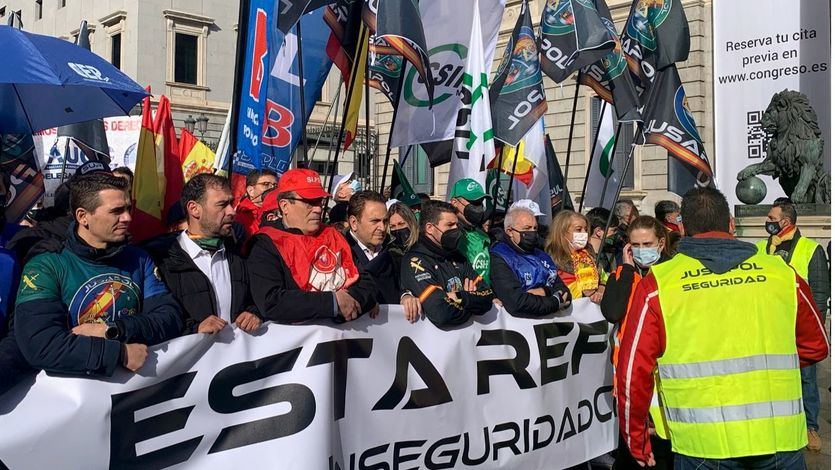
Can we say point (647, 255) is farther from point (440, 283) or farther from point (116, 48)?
point (116, 48)

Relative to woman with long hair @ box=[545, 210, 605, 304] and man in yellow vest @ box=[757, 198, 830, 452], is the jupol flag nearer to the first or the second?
woman with long hair @ box=[545, 210, 605, 304]

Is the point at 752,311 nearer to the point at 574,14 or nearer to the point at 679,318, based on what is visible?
the point at 679,318

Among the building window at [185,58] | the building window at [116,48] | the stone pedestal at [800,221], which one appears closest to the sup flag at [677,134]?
the stone pedestal at [800,221]

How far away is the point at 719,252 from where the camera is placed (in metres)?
3.52

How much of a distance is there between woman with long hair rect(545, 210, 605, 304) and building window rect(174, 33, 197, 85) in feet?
103

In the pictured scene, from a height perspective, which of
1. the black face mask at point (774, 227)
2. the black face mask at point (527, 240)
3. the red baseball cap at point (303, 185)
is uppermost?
the red baseball cap at point (303, 185)

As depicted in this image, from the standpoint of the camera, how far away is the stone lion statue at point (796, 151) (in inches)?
449

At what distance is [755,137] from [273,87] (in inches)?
427

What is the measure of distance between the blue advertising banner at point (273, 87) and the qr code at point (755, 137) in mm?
10187

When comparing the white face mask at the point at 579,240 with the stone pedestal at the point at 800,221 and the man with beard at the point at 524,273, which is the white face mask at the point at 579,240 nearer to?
the man with beard at the point at 524,273

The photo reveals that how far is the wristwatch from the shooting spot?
3.30 meters

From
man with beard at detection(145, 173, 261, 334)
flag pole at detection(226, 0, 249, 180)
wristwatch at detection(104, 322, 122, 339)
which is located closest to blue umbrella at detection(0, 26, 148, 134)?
flag pole at detection(226, 0, 249, 180)

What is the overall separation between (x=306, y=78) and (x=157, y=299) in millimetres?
3904

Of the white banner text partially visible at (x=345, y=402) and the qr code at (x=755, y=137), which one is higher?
the qr code at (x=755, y=137)
